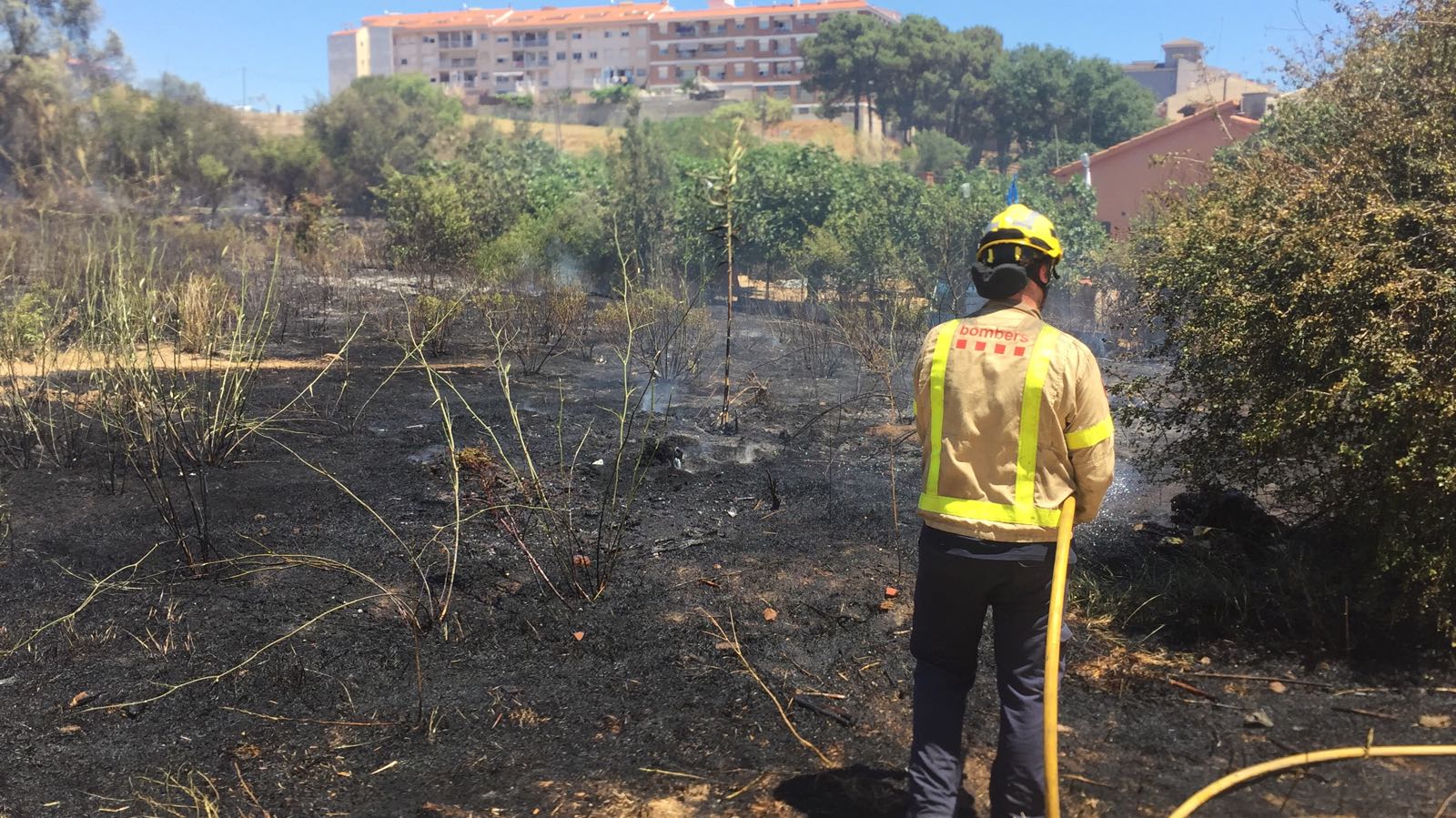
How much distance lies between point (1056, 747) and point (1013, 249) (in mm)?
1367

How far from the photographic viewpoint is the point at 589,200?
23625 mm

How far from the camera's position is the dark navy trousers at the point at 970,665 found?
2.84 m

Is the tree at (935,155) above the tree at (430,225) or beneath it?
above

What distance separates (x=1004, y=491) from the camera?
284 centimetres

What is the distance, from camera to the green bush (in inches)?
150

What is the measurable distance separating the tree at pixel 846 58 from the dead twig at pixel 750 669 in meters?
60.7

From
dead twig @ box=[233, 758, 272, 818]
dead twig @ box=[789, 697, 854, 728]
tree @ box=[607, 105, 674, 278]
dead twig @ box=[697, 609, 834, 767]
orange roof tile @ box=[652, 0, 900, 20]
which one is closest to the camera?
dead twig @ box=[233, 758, 272, 818]

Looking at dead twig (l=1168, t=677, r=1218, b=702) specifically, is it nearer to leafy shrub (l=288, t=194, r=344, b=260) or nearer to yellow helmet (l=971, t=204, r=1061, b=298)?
yellow helmet (l=971, t=204, r=1061, b=298)

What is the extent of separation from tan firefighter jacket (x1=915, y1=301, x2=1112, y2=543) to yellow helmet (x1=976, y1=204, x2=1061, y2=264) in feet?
0.55

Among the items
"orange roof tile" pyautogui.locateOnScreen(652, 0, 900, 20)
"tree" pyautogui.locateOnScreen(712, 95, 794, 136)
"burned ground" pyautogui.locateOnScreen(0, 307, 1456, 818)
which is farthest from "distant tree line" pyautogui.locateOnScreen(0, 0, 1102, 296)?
"orange roof tile" pyautogui.locateOnScreen(652, 0, 900, 20)

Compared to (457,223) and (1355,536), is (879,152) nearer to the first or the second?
(457,223)

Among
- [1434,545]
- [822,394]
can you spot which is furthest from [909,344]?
[1434,545]

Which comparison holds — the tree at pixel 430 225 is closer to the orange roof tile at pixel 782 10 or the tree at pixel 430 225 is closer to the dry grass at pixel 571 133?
the dry grass at pixel 571 133

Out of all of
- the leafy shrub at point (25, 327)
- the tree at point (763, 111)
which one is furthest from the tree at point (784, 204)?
the tree at point (763, 111)
